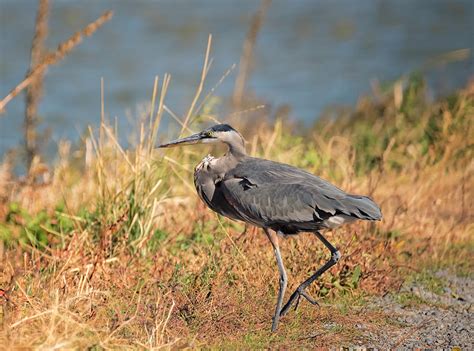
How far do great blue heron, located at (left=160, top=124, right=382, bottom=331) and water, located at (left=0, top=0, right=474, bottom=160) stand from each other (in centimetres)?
937

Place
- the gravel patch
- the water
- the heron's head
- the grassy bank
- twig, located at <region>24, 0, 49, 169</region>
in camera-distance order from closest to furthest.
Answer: the grassy bank
the gravel patch
the heron's head
twig, located at <region>24, 0, 49, 169</region>
the water

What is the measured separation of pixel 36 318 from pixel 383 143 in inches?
214

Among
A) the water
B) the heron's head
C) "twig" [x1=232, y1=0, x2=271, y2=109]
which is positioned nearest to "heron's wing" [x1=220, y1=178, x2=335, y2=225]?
the heron's head

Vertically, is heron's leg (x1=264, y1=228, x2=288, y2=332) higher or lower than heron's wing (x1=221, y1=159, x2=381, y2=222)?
lower

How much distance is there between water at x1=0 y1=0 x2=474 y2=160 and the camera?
1814 centimetres

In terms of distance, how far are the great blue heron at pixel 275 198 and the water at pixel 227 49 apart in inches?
369

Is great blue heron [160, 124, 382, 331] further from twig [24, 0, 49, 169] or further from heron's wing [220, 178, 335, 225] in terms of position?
twig [24, 0, 49, 169]

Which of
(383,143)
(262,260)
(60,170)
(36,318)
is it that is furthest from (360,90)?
(36,318)

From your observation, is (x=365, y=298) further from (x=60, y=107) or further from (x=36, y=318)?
(x=60, y=107)

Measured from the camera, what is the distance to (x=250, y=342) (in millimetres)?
5410

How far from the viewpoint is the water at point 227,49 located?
1814 centimetres

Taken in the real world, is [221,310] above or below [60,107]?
above

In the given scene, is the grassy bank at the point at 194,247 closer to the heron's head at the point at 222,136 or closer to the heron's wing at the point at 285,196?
the heron's wing at the point at 285,196

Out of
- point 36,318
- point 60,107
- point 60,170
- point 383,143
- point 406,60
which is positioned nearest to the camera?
point 36,318
